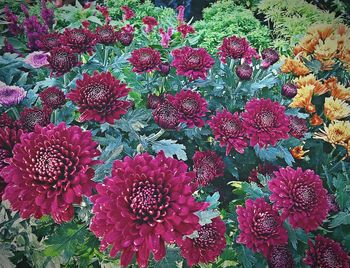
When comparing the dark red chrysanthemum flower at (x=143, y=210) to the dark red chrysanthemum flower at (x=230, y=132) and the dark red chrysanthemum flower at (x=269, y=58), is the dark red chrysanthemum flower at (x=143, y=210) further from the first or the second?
the dark red chrysanthemum flower at (x=269, y=58)

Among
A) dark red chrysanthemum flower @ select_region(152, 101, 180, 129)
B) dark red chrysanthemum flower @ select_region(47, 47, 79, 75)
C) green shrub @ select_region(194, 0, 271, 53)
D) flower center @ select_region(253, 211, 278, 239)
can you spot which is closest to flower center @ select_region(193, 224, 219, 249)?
flower center @ select_region(253, 211, 278, 239)

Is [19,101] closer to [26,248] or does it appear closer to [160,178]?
[26,248]

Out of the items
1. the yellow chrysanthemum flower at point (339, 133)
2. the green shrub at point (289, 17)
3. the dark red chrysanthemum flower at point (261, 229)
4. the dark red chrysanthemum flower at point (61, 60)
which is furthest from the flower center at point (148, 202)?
the green shrub at point (289, 17)

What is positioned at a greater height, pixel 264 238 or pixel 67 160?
pixel 67 160

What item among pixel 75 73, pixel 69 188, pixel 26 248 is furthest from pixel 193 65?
pixel 26 248

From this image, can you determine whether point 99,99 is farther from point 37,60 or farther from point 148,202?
point 37,60

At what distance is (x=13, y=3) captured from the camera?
11.2ft

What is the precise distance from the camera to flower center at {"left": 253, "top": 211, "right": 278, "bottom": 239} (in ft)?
3.37

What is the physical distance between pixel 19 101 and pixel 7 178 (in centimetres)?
58

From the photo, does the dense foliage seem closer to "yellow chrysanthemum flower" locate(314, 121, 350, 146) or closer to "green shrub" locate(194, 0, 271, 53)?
"yellow chrysanthemum flower" locate(314, 121, 350, 146)

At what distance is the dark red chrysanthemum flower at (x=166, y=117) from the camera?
1178 millimetres

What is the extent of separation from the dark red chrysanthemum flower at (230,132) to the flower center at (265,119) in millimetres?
64

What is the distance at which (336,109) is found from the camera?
1.46m

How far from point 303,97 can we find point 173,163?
0.82 metres
